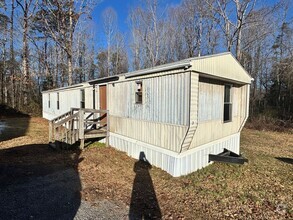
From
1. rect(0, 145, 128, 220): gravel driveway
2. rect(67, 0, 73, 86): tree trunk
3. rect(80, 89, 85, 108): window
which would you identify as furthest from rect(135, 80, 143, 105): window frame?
rect(67, 0, 73, 86): tree trunk

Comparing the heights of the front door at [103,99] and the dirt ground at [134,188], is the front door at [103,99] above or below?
above

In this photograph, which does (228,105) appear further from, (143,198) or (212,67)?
(143,198)

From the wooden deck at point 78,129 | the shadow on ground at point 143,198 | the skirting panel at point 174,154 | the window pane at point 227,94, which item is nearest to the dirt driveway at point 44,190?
the shadow on ground at point 143,198

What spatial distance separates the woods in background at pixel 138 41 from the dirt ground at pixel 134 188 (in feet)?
40.8

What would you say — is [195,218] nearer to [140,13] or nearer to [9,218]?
[9,218]

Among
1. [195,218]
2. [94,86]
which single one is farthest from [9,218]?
[94,86]

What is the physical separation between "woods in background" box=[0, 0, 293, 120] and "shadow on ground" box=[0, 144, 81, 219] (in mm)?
12979

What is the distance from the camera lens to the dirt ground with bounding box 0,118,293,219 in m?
3.49

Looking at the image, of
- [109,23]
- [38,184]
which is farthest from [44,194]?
[109,23]

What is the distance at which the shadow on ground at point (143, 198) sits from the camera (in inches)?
134

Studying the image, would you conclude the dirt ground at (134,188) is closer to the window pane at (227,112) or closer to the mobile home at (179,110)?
the mobile home at (179,110)

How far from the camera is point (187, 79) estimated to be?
4.89m

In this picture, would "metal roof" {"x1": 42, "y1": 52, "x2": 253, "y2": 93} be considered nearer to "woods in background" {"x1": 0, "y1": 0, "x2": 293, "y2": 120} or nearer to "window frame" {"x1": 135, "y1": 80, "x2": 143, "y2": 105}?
"window frame" {"x1": 135, "y1": 80, "x2": 143, "y2": 105}

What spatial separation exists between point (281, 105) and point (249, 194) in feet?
66.7
